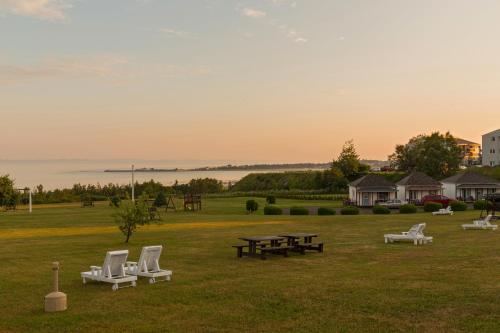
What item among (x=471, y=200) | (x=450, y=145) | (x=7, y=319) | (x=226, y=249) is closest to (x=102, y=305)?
(x=7, y=319)

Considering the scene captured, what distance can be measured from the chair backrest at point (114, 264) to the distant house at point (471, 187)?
2605 inches

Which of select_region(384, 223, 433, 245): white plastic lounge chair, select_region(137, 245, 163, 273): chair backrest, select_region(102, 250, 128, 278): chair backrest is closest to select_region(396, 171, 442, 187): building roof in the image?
select_region(384, 223, 433, 245): white plastic lounge chair

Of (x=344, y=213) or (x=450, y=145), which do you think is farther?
(x=450, y=145)

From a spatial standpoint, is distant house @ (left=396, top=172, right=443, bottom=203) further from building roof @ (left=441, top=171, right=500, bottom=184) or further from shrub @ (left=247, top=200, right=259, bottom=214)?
shrub @ (left=247, top=200, right=259, bottom=214)

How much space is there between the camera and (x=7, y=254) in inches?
824

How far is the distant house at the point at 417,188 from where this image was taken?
7250cm

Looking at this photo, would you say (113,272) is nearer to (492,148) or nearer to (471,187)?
(471,187)

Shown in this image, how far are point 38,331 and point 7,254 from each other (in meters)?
12.1

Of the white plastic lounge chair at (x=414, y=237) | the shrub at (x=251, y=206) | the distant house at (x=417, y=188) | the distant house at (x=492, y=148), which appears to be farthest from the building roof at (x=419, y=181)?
the distant house at (x=492, y=148)

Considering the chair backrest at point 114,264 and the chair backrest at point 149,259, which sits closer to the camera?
the chair backrest at point 114,264

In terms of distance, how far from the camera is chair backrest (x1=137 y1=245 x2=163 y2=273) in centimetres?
1513

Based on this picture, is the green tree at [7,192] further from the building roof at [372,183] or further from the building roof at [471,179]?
the building roof at [471,179]

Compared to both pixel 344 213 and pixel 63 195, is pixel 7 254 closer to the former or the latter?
pixel 344 213

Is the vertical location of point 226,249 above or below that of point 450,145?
below
